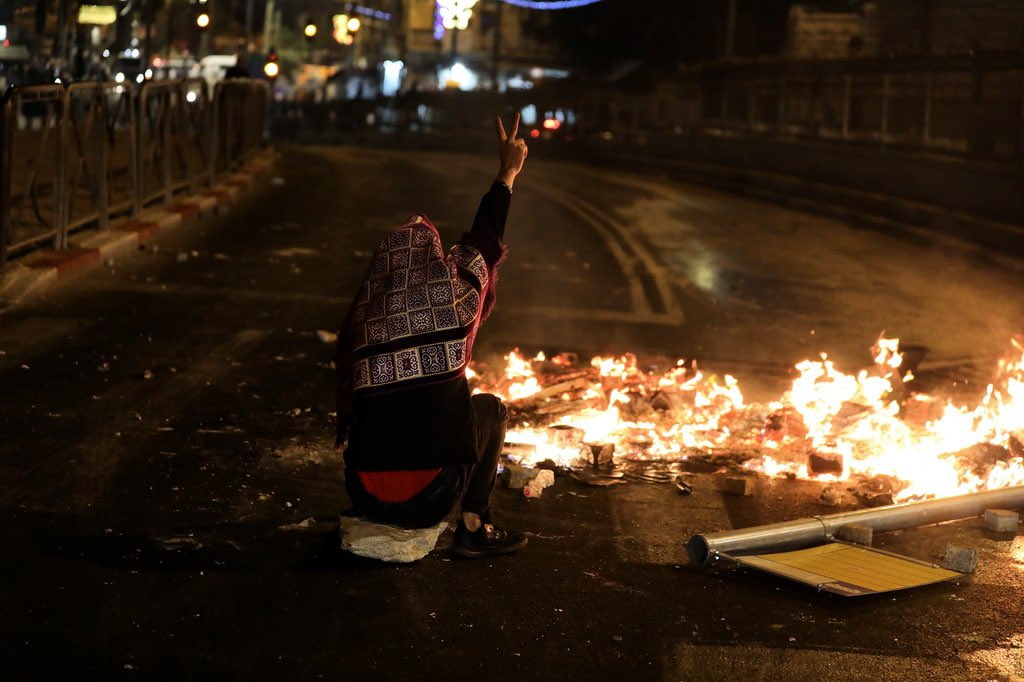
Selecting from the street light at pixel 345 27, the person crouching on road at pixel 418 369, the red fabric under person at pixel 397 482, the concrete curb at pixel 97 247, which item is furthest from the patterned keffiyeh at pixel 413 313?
the street light at pixel 345 27

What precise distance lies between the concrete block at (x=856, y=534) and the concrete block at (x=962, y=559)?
0.36 m

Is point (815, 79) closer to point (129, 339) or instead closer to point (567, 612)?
point (129, 339)

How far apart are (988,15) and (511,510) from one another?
3272 centimetres

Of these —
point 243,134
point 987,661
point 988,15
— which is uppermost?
point 988,15

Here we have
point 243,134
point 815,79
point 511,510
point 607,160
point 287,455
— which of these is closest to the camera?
point 511,510

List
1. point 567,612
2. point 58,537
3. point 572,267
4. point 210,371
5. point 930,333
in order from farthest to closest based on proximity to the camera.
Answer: point 572,267 < point 930,333 < point 210,371 < point 58,537 < point 567,612

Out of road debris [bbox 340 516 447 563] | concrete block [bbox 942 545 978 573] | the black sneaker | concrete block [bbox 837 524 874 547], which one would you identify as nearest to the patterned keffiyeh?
road debris [bbox 340 516 447 563]

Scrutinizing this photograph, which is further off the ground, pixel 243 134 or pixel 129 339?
pixel 243 134

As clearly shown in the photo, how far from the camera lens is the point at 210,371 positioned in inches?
337

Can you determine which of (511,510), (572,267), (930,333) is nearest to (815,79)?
(572,267)

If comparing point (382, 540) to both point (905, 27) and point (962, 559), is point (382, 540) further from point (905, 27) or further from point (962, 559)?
point (905, 27)

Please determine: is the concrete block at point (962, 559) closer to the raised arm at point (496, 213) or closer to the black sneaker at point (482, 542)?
the black sneaker at point (482, 542)

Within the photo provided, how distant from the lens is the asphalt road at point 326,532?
436 cm

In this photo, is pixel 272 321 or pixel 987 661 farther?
pixel 272 321
